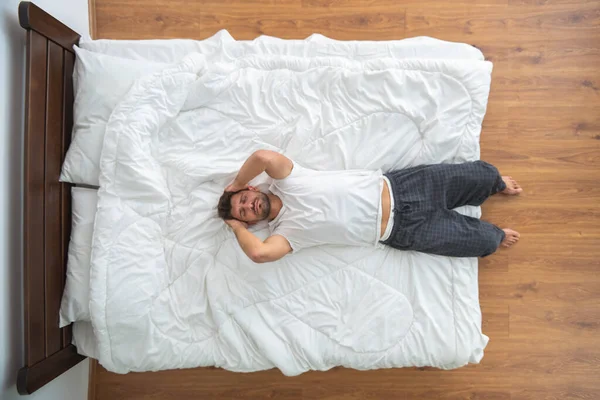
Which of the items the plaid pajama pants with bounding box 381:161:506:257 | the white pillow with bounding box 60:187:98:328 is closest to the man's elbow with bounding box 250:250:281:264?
the plaid pajama pants with bounding box 381:161:506:257

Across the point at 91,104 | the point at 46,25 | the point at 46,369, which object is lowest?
the point at 46,369

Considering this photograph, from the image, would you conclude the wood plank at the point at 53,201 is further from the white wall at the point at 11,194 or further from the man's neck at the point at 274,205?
the man's neck at the point at 274,205

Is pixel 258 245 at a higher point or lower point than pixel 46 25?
lower

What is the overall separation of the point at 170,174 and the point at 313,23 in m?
0.86

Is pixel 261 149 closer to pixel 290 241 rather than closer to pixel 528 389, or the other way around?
pixel 290 241

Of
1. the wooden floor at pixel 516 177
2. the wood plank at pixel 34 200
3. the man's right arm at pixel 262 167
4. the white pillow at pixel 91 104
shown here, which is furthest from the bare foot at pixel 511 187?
the wood plank at pixel 34 200

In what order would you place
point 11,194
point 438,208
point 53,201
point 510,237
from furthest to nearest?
point 510,237
point 438,208
point 53,201
point 11,194

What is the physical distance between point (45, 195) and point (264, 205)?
2.21 feet

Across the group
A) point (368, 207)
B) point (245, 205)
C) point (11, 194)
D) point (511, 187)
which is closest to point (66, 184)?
point (11, 194)

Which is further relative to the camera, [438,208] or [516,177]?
[516,177]

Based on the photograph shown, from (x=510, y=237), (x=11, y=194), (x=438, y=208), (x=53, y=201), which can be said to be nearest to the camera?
(x=11, y=194)

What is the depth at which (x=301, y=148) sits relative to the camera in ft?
4.70

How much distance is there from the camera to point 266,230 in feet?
4.79

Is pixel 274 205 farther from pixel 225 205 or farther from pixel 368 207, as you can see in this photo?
pixel 368 207
